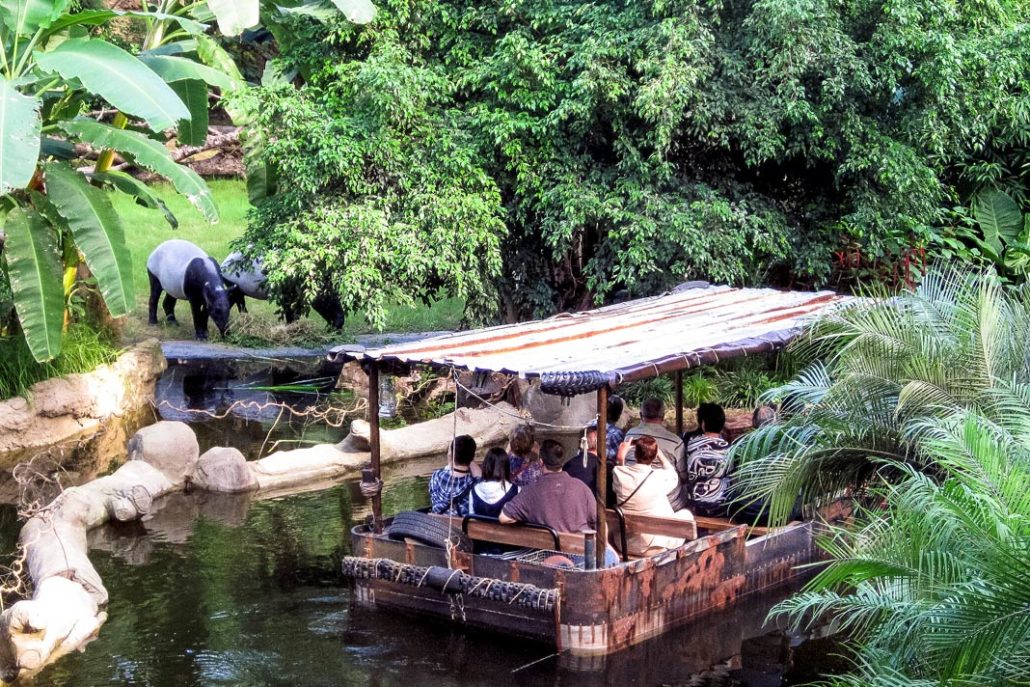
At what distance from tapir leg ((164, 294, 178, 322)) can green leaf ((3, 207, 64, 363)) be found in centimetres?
1058

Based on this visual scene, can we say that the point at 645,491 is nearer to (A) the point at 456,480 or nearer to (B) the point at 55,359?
(A) the point at 456,480

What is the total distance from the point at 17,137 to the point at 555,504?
16.1ft

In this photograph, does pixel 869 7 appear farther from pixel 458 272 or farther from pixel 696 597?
pixel 696 597

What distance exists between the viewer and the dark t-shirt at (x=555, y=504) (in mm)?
8500

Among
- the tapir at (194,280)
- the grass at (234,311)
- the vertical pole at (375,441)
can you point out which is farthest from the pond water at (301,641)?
the tapir at (194,280)

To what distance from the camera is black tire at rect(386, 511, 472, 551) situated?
8797 millimetres

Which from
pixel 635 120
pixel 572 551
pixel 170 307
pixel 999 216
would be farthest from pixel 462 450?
pixel 170 307

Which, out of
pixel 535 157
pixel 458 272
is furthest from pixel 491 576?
pixel 535 157

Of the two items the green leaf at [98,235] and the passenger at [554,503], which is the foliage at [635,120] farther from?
the passenger at [554,503]

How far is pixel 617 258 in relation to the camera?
15.2 meters

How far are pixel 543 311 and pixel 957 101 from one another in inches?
220

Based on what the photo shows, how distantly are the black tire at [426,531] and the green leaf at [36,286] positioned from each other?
461 cm

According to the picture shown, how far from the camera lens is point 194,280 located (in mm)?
20844

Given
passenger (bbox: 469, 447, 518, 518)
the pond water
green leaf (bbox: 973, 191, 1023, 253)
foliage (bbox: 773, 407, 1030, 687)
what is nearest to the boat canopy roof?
passenger (bbox: 469, 447, 518, 518)
